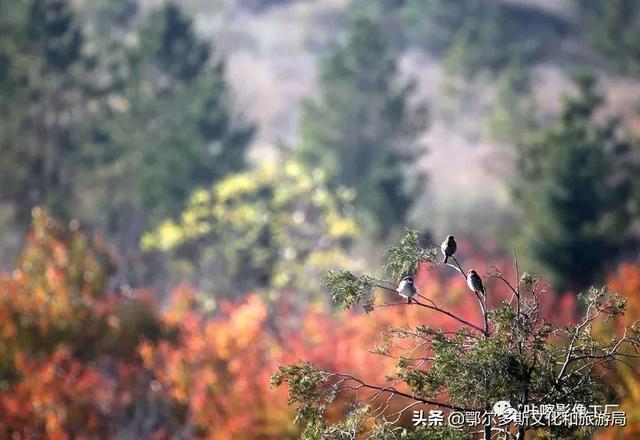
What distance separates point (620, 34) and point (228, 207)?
124ft

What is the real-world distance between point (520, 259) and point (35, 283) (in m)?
14.9

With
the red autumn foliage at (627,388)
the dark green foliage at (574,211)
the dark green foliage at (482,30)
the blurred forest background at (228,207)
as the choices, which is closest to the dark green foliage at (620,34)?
the blurred forest background at (228,207)

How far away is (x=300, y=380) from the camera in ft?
20.6

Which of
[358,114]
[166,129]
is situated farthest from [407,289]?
[358,114]

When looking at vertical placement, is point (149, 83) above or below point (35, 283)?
above

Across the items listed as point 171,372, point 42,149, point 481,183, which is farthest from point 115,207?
point 481,183

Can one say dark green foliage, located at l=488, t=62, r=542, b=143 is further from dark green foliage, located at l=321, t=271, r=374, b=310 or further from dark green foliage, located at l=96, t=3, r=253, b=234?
dark green foliage, located at l=321, t=271, r=374, b=310

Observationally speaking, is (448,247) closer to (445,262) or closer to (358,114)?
(445,262)

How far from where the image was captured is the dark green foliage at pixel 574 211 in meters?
28.9

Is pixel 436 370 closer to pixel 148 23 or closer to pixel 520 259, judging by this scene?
pixel 520 259

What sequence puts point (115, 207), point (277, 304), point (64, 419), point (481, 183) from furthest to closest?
point (481, 183)
point (115, 207)
point (277, 304)
point (64, 419)

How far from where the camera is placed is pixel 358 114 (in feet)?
136

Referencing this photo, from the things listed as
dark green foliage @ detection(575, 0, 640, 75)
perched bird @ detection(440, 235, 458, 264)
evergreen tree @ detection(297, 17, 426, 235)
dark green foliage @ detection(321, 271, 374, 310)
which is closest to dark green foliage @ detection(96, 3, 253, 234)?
evergreen tree @ detection(297, 17, 426, 235)

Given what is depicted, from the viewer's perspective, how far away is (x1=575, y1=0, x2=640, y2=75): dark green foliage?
5462cm
